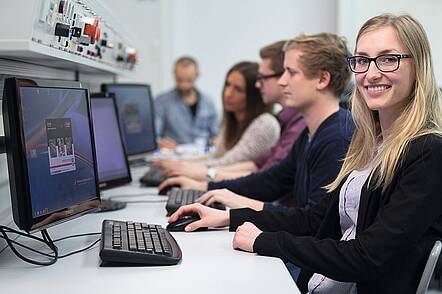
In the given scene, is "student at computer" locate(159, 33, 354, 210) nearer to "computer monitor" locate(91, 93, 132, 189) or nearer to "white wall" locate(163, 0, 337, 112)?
"computer monitor" locate(91, 93, 132, 189)

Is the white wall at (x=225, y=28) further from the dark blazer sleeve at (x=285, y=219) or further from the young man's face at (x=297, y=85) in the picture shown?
the dark blazer sleeve at (x=285, y=219)

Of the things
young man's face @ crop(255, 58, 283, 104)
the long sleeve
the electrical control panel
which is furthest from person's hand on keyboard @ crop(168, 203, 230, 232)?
the long sleeve

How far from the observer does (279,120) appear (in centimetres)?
260

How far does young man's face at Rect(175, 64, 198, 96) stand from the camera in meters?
4.57

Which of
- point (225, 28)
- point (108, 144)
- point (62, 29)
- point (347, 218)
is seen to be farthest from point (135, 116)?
point (225, 28)

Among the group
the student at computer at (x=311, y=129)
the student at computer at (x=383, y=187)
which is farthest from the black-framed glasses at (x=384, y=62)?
the student at computer at (x=311, y=129)

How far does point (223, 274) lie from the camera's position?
1.20m

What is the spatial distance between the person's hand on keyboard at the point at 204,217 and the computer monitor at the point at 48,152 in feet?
0.83

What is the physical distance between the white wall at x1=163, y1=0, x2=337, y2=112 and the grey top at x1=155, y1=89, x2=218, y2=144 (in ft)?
1.74

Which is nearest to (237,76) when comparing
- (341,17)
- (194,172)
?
(194,172)

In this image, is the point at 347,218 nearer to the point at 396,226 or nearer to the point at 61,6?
the point at 396,226

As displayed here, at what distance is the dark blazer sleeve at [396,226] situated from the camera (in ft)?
3.85

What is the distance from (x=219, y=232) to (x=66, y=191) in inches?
17.1

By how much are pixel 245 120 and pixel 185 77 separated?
1.80 metres
